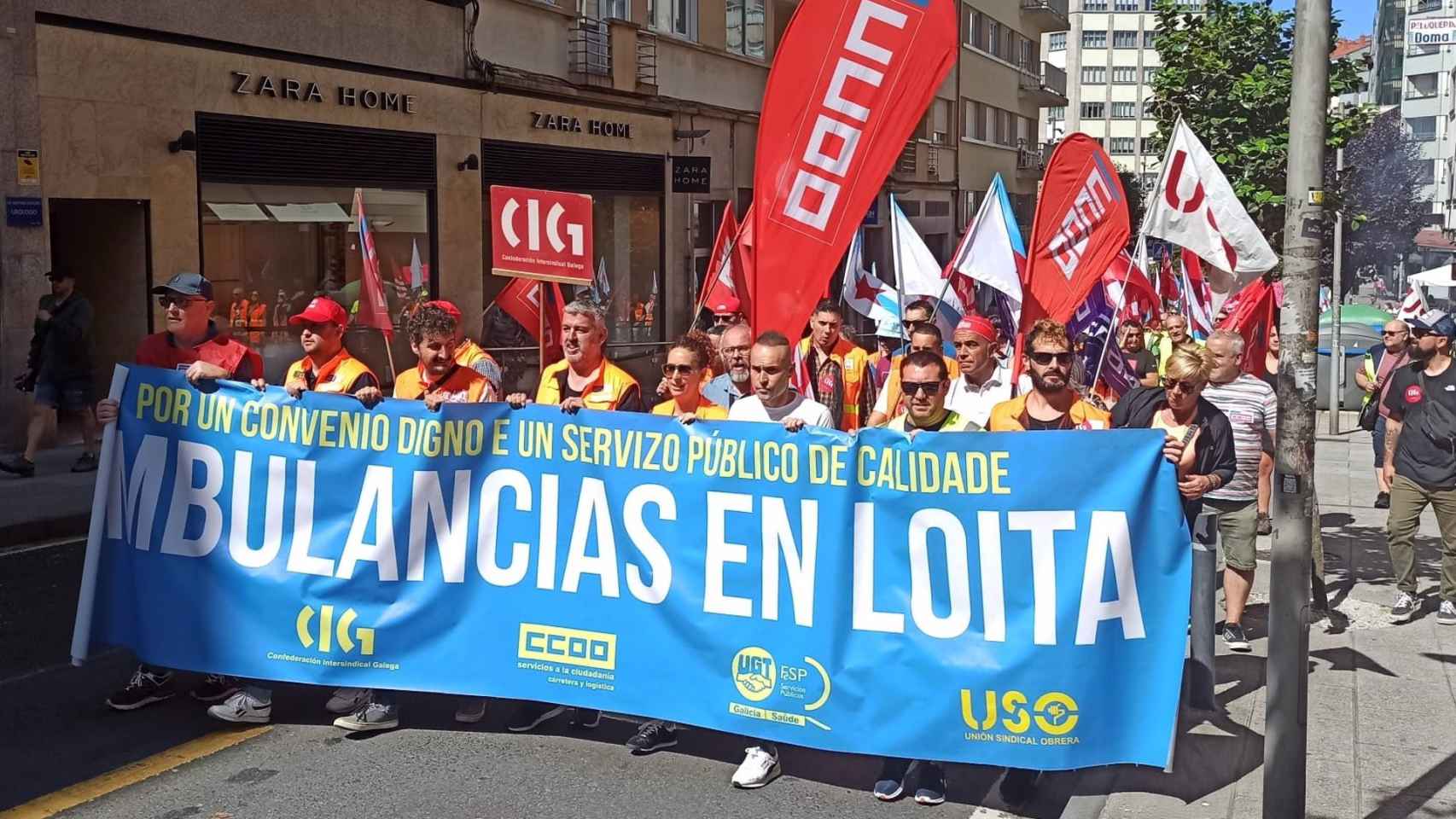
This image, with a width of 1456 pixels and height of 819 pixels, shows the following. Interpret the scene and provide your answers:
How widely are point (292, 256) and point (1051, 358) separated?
1447 cm

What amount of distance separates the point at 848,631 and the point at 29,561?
22.0 feet

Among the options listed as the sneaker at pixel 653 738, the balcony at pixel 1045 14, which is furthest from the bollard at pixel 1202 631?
the balcony at pixel 1045 14

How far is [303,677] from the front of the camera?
637 centimetres

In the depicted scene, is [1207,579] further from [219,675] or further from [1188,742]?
[219,675]

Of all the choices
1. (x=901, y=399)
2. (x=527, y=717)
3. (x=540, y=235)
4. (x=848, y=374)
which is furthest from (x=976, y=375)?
(x=540, y=235)

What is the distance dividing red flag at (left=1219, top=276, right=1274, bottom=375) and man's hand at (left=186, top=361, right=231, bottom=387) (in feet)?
26.5

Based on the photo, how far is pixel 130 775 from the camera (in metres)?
5.88

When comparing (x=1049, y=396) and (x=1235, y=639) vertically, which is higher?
(x=1049, y=396)

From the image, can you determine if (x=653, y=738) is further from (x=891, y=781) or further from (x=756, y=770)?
(x=891, y=781)

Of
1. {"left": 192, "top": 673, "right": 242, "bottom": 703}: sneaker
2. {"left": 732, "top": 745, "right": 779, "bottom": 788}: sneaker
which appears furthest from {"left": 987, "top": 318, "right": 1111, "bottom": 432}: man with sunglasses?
{"left": 192, "top": 673, "right": 242, "bottom": 703}: sneaker

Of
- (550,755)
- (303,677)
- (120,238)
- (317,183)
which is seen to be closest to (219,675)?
(303,677)

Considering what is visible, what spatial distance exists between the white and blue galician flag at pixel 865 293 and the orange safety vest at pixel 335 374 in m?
6.92

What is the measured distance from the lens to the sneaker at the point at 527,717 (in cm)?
647

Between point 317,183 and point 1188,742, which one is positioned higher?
point 317,183
